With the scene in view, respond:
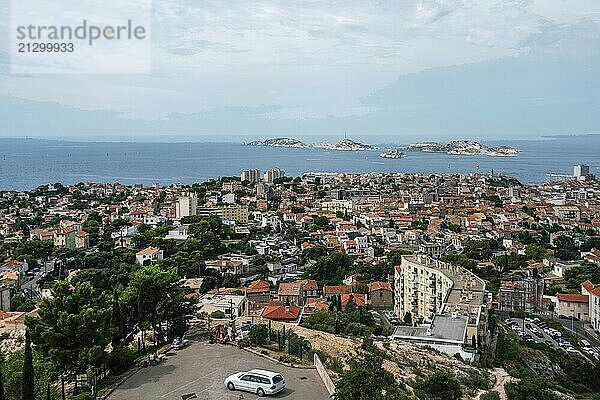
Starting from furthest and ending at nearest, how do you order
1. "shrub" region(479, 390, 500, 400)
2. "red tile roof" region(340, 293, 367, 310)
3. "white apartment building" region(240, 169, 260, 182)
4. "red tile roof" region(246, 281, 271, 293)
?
"white apartment building" region(240, 169, 260, 182)
"red tile roof" region(246, 281, 271, 293)
"red tile roof" region(340, 293, 367, 310)
"shrub" region(479, 390, 500, 400)

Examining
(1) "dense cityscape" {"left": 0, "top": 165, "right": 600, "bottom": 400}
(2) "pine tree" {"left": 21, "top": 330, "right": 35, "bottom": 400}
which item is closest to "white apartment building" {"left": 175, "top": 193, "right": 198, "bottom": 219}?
(1) "dense cityscape" {"left": 0, "top": 165, "right": 600, "bottom": 400}

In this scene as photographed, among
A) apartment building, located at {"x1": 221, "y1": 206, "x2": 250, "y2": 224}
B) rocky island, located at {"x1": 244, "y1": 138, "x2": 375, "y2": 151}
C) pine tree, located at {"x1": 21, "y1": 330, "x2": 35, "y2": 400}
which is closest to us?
pine tree, located at {"x1": 21, "y1": 330, "x2": 35, "y2": 400}

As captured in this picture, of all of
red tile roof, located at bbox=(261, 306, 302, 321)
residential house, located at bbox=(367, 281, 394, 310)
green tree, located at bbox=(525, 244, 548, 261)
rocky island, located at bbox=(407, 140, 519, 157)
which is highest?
rocky island, located at bbox=(407, 140, 519, 157)

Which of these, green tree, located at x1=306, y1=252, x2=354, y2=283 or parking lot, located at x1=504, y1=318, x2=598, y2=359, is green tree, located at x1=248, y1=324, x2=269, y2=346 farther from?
green tree, located at x1=306, y1=252, x2=354, y2=283

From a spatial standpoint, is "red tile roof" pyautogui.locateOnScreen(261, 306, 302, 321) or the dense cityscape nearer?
the dense cityscape

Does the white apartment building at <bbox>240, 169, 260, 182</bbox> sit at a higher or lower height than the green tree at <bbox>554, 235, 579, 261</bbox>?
higher

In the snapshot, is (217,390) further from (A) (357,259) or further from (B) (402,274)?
(A) (357,259)

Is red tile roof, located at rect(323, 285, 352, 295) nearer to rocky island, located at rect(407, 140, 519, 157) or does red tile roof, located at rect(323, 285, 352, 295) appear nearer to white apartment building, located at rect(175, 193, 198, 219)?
white apartment building, located at rect(175, 193, 198, 219)

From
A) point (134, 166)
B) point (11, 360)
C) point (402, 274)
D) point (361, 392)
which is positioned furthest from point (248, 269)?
point (134, 166)
